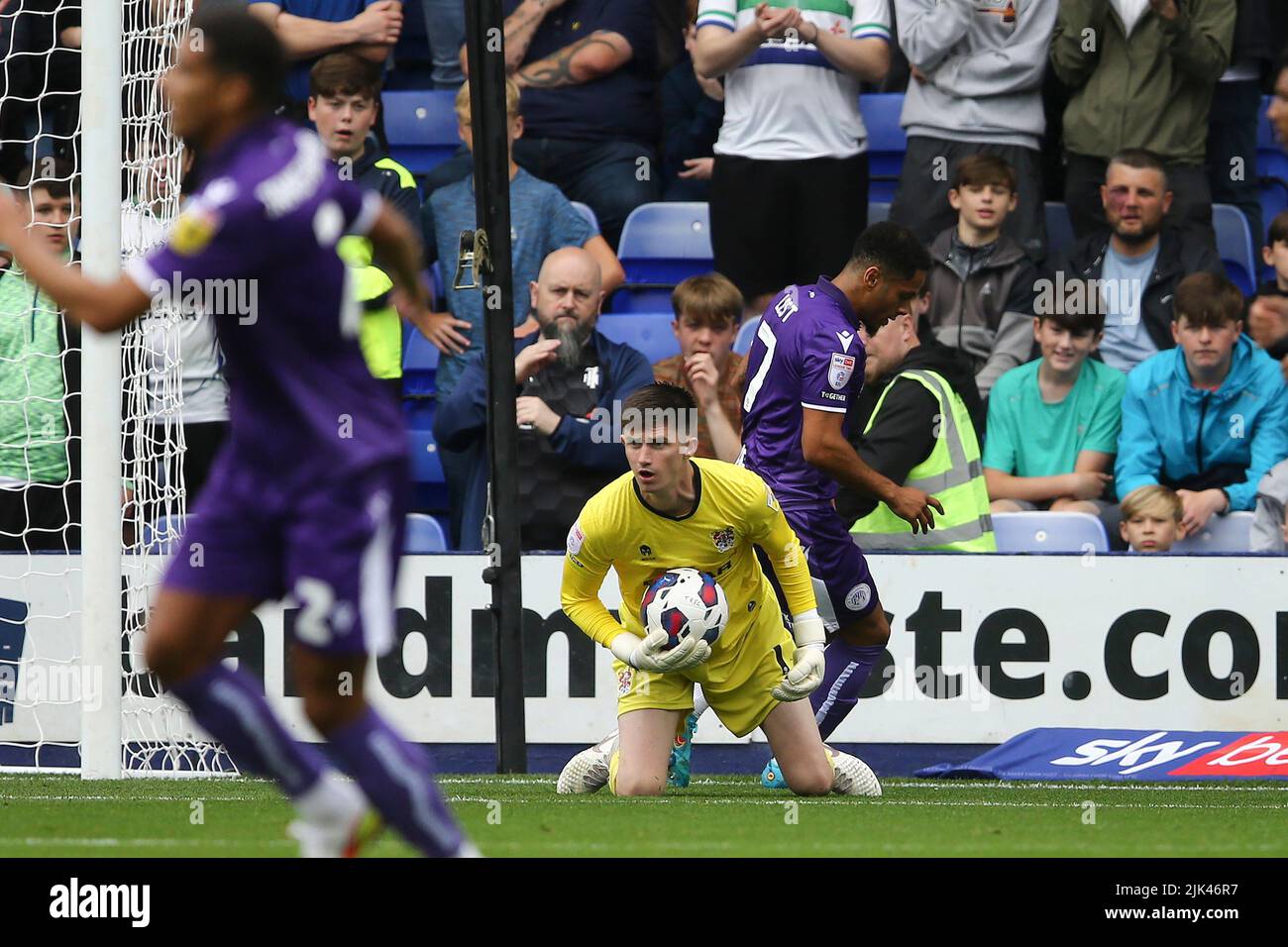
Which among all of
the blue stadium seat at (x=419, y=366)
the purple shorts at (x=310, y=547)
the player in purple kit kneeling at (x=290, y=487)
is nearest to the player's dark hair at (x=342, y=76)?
the blue stadium seat at (x=419, y=366)

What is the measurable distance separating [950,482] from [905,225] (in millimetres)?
1676

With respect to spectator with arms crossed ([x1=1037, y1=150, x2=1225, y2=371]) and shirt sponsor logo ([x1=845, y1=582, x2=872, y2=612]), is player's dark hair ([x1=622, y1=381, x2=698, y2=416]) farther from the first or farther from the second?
spectator with arms crossed ([x1=1037, y1=150, x2=1225, y2=371])

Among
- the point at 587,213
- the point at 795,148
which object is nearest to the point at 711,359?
the point at 795,148

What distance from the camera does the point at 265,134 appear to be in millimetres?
4125

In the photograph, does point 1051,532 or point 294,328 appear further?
point 1051,532

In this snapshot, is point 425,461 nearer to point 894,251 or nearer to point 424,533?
point 424,533

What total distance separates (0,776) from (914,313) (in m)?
4.53

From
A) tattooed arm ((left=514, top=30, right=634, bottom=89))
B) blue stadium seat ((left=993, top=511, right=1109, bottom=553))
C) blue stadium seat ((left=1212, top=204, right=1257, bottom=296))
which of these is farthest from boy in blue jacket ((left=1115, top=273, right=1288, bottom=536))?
tattooed arm ((left=514, top=30, right=634, bottom=89))

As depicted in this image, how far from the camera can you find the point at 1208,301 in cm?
887

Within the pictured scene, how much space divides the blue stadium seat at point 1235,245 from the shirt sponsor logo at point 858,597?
3.96 metres

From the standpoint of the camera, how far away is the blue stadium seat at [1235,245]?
10.3 m

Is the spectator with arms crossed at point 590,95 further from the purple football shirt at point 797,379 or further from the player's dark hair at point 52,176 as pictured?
the purple football shirt at point 797,379

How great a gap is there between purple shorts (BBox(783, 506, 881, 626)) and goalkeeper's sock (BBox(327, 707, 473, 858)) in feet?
11.0

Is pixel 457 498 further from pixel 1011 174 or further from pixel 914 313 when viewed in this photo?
pixel 1011 174
